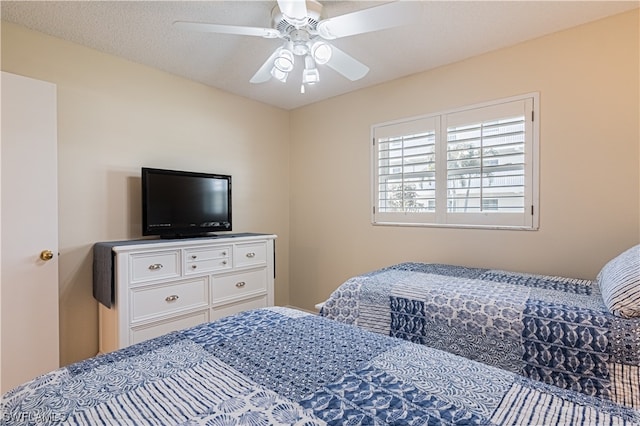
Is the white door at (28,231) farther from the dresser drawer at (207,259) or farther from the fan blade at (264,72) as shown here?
the fan blade at (264,72)

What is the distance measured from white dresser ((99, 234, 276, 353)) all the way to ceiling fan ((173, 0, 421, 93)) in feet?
4.67

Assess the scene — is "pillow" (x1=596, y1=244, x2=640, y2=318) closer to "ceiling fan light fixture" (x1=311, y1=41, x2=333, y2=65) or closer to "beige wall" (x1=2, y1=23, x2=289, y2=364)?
"ceiling fan light fixture" (x1=311, y1=41, x2=333, y2=65)

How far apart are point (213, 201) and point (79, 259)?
1.09 meters

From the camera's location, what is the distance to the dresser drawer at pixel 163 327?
7.49ft

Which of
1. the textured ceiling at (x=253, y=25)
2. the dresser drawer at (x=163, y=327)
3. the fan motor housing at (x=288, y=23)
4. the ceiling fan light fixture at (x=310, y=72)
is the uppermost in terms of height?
the textured ceiling at (x=253, y=25)

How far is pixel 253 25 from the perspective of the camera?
214 cm

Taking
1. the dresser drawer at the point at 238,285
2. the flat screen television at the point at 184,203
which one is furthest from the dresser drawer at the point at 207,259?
the flat screen television at the point at 184,203

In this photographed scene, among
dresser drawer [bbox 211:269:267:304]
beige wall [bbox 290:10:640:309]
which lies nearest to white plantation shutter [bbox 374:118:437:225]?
beige wall [bbox 290:10:640:309]

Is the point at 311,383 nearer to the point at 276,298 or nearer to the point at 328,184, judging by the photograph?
the point at 328,184

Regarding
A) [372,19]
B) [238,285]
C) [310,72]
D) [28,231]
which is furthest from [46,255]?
[372,19]

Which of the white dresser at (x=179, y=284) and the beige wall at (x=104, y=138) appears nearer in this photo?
the white dresser at (x=179, y=284)

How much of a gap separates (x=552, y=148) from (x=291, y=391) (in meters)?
2.43

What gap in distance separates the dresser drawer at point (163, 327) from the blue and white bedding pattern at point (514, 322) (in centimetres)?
111

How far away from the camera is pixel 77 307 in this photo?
2420 millimetres
